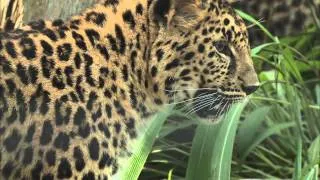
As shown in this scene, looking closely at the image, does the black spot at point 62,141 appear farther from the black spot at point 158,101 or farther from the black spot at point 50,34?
the black spot at point 158,101

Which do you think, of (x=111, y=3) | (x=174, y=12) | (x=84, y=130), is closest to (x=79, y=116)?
(x=84, y=130)

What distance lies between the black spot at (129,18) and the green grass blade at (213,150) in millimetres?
890

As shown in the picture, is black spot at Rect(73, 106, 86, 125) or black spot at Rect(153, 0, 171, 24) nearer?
black spot at Rect(73, 106, 86, 125)

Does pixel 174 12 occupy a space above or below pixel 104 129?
above

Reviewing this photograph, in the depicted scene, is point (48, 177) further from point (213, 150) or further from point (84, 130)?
point (213, 150)

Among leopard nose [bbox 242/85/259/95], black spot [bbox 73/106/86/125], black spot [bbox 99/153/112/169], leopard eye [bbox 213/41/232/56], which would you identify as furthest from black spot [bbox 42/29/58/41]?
leopard nose [bbox 242/85/259/95]

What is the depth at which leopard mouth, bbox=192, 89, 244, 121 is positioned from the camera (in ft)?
16.2

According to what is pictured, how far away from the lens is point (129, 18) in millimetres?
4695

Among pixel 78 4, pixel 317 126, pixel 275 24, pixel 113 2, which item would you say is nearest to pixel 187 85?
pixel 113 2

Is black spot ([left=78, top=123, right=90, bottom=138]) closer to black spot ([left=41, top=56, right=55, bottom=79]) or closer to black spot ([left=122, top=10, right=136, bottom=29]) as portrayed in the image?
black spot ([left=41, top=56, right=55, bottom=79])

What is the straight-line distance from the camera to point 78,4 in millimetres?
5500

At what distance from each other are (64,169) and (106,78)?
0.48m

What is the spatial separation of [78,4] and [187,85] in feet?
3.07

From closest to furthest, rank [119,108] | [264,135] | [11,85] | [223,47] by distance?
[11,85], [119,108], [223,47], [264,135]
